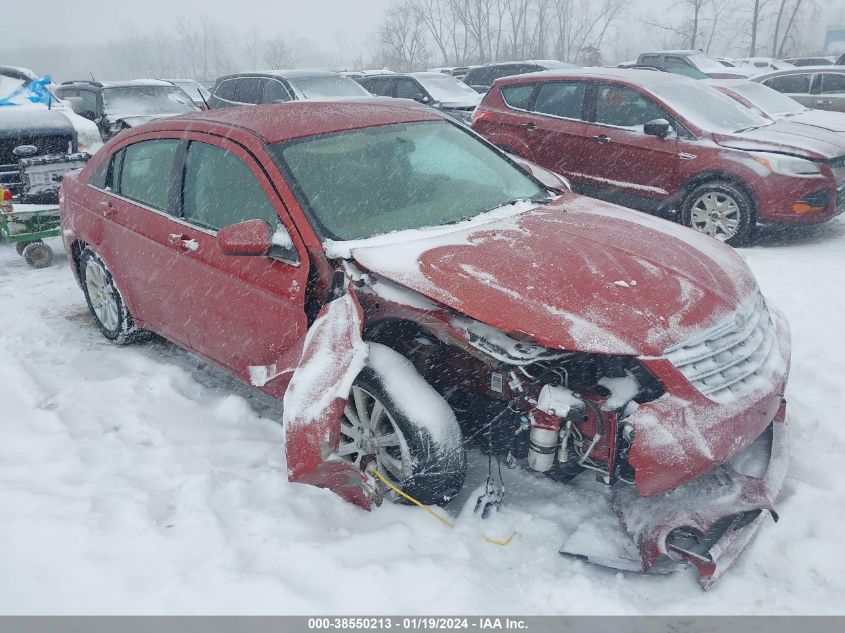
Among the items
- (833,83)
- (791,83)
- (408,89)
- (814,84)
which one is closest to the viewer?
(833,83)

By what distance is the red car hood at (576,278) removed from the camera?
2.63 metres

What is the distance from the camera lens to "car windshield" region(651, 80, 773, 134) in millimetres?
7004

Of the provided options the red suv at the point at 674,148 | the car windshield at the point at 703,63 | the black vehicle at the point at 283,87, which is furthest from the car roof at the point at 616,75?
the car windshield at the point at 703,63

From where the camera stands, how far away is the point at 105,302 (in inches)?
193

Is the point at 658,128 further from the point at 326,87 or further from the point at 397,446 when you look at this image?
the point at 326,87

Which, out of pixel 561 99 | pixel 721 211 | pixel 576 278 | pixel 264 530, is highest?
pixel 561 99

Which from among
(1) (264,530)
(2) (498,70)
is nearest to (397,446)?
(1) (264,530)

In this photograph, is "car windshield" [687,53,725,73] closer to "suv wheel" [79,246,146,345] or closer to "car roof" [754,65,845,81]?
"car roof" [754,65,845,81]

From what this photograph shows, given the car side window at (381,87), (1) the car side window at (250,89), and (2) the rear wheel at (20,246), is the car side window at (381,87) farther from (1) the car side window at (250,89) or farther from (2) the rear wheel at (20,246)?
(2) the rear wheel at (20,246)

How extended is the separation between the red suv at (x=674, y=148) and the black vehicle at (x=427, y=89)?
5833mm

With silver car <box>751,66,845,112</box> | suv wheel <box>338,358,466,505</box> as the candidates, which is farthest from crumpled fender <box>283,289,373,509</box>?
silver car <box>751,66,845,112</box>

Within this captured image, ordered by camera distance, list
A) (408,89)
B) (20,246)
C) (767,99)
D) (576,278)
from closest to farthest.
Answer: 1. (576,278)
2. (20,246)
3. (767,99)
4. (408,89)

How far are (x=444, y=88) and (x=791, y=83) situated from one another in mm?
7018

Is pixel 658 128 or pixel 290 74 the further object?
pixel 290 74
